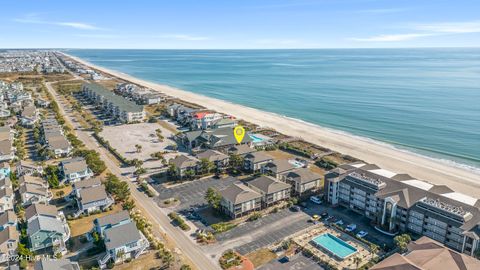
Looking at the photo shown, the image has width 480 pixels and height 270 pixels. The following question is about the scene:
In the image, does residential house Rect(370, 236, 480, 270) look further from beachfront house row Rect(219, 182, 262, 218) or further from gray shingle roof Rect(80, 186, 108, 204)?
gray shingle roof Rect(80, 186, 108, 204)

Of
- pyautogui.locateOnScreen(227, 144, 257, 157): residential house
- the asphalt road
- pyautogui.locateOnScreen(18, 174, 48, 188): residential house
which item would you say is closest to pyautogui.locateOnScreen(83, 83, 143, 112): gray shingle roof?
the asphalt road

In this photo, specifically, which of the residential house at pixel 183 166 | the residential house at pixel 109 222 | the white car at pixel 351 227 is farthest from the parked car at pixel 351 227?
the residential house at pixel 183 166

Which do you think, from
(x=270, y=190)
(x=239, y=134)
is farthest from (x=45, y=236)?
(x=239, y=134)

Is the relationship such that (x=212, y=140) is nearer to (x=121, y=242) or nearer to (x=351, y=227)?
(x=351, y=227)

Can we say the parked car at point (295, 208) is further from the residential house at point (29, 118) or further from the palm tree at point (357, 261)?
the residential house at point (29, 118)

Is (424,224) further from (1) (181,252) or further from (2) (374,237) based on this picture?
(1) (181,252)

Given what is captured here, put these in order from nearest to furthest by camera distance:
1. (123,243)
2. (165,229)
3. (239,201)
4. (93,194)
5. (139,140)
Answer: (123,243), (165,229), (239,201), (93,194), (139,140)
